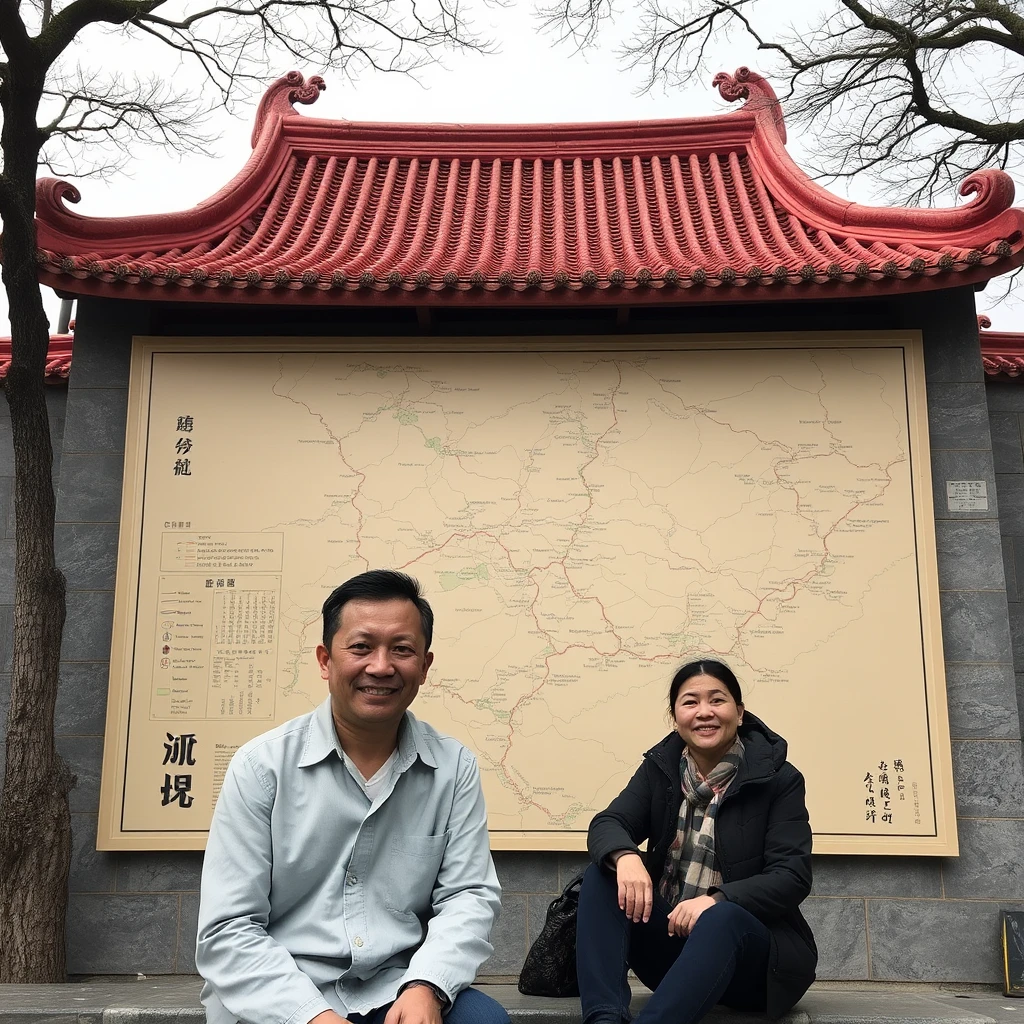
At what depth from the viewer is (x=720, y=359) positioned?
15.8 feet

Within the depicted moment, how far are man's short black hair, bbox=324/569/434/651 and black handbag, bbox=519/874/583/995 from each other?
3.39ft

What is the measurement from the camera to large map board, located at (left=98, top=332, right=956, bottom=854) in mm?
4414

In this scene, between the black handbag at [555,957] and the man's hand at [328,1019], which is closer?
the man's hand at [328,1019]

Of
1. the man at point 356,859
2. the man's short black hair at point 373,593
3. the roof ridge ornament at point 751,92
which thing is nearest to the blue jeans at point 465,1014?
the man at point 356,859

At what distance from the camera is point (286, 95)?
6.72 m

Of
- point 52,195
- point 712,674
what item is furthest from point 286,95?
point 712,674

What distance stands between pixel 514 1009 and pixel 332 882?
110 cm

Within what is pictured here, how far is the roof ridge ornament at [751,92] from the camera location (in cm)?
646

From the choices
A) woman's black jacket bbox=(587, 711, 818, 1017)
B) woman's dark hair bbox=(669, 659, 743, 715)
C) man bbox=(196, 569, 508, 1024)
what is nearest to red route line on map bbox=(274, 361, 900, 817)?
woman's black jacket bbox=(587, 711, 818, 1017)

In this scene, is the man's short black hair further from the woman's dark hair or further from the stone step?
the stone step

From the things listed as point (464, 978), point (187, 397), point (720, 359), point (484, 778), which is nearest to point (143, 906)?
point (484, 778)

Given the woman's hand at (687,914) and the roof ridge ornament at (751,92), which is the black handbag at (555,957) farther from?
the roof ridge ornament at (751,92)

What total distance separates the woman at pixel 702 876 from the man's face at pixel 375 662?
793mm

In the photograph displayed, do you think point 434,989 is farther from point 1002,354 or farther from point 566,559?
point 1002,354
